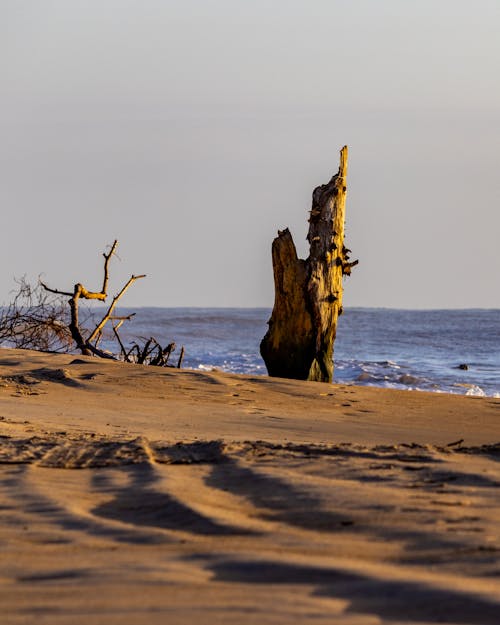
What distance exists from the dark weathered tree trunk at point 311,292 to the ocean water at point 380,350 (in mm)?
4069

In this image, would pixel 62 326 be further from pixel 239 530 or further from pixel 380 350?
pixel 380 350

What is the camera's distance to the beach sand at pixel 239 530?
7.99 feet

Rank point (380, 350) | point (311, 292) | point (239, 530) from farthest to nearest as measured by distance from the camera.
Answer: point (380, 350), point (311, 292), point (239, 530)

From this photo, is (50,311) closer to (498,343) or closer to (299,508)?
(299,508)

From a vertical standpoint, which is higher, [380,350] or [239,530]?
[239,530]

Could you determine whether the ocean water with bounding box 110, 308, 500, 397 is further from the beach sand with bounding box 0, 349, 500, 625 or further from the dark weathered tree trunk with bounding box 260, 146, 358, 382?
the beach sand with bounding box 0, 349, 500, 625

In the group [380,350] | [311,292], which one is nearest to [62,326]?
[311,292]

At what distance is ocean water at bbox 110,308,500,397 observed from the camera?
16625 millimetres

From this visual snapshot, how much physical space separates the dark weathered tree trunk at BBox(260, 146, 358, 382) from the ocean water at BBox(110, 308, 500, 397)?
4.07 m

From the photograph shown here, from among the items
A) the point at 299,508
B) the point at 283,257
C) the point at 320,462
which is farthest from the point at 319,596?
the point at 283,257

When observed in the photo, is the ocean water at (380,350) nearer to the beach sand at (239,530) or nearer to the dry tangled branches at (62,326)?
the dry tangled branches at (62,326)

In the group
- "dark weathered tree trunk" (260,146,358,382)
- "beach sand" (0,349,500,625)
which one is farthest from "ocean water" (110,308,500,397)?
"beach sand" (0,349,500,625)

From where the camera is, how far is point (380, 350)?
2939 centimetres

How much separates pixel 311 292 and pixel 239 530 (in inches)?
319
